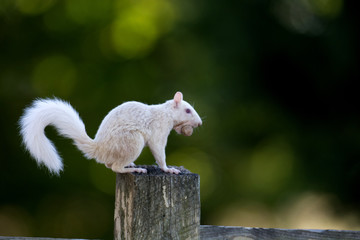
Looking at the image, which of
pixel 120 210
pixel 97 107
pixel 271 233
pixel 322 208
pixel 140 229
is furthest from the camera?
pixel 322 208

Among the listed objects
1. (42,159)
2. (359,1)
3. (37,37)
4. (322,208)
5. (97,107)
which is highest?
(359,1)

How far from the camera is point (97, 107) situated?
15.8 feet

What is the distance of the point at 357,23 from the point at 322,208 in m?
2.06

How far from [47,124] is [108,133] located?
26 cm

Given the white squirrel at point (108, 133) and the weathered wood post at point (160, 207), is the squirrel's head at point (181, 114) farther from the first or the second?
the weathered wood post at point (160, 207)

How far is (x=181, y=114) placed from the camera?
7.23ft

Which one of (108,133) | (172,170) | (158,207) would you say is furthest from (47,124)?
(158,207)

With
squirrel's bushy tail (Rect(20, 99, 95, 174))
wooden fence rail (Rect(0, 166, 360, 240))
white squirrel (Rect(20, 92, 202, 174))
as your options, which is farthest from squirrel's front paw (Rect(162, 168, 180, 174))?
squirrel's bushy tail (Rect(20, 99, 95, 174))

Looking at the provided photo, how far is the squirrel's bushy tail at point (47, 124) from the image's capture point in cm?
191

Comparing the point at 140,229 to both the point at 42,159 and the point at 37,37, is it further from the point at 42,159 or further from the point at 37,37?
the point at 37,37

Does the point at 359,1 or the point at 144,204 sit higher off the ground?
the point at 359,1

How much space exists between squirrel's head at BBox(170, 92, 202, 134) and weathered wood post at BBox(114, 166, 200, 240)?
0.56 meters

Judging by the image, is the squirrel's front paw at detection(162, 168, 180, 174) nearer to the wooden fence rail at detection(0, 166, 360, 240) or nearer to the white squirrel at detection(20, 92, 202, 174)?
the white squirrel at detection(20, 92, 202, 174)

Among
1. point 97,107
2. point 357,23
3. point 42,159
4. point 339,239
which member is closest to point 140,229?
point 42,159
